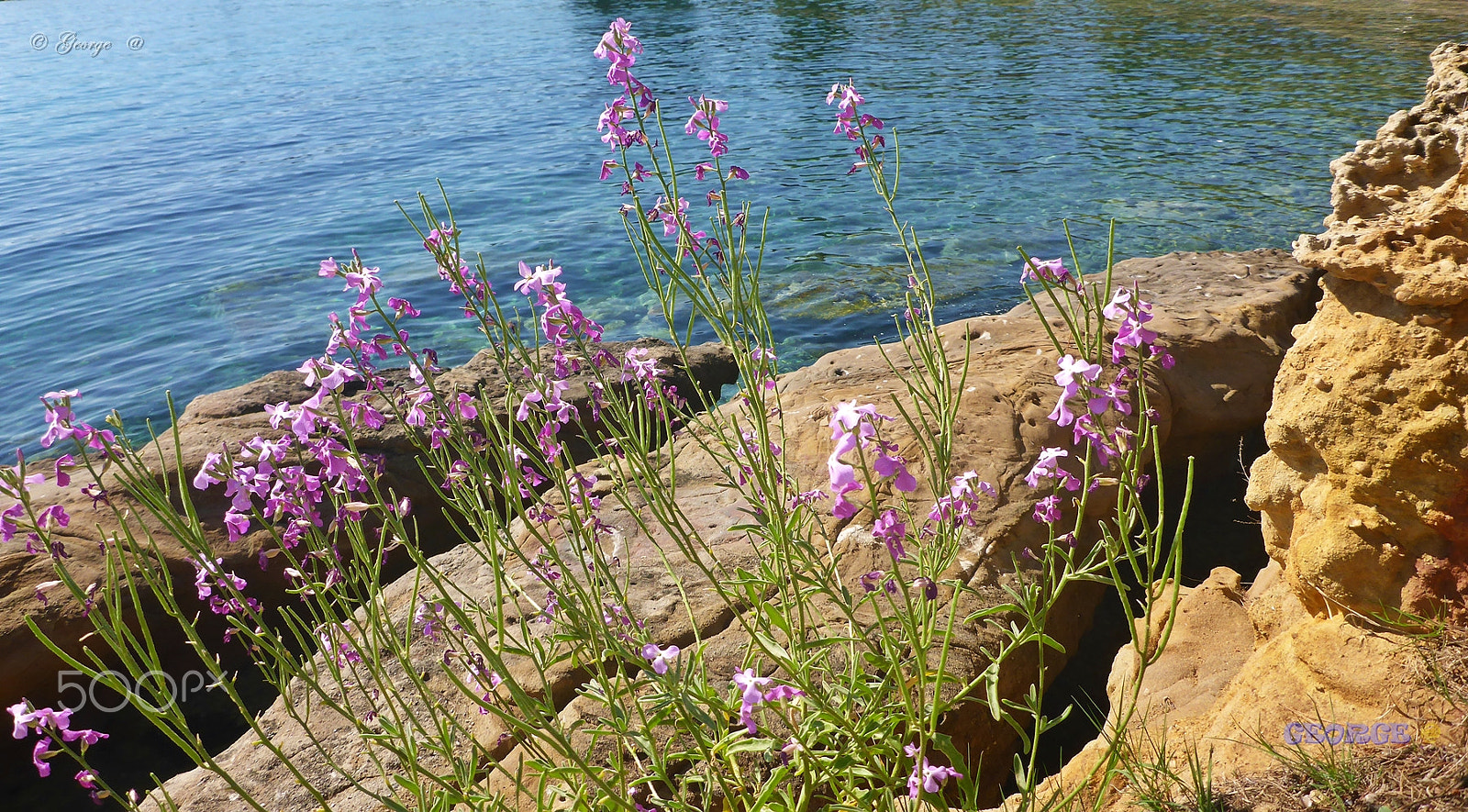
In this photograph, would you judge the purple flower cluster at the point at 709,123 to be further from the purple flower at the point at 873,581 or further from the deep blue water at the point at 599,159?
the deep blue water at the point at 599,159

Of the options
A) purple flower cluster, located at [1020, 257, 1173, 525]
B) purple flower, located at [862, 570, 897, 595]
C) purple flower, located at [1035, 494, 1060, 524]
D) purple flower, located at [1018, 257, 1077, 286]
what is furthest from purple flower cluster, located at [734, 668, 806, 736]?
purple flower, located at [1018, 257, 1077, 286]

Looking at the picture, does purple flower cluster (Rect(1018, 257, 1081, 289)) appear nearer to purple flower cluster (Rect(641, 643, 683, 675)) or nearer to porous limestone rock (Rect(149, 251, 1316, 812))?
porous limestone rock (Rect(149, 251, 1316, 812))

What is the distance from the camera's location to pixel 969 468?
4.27 metres

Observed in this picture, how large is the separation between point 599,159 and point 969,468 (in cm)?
1208

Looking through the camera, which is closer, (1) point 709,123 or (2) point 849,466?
(2) point 849,466

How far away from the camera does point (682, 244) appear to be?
2.60 m

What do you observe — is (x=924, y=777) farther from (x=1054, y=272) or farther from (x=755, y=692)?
(x=1054, y=272)

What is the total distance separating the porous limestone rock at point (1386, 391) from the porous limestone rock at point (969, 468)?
3.62ft

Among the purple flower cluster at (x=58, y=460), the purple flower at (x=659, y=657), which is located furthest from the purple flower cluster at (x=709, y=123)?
the purple flower cluster at (x=58, y=460)

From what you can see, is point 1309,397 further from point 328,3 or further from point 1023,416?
point 328,3

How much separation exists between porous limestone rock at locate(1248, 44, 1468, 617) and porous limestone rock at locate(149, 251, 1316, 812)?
1104 mm

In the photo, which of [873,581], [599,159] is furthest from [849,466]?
[599,159]

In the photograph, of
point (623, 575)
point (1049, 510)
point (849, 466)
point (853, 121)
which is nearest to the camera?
point (849, 466)

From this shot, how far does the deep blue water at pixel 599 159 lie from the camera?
10.0m
